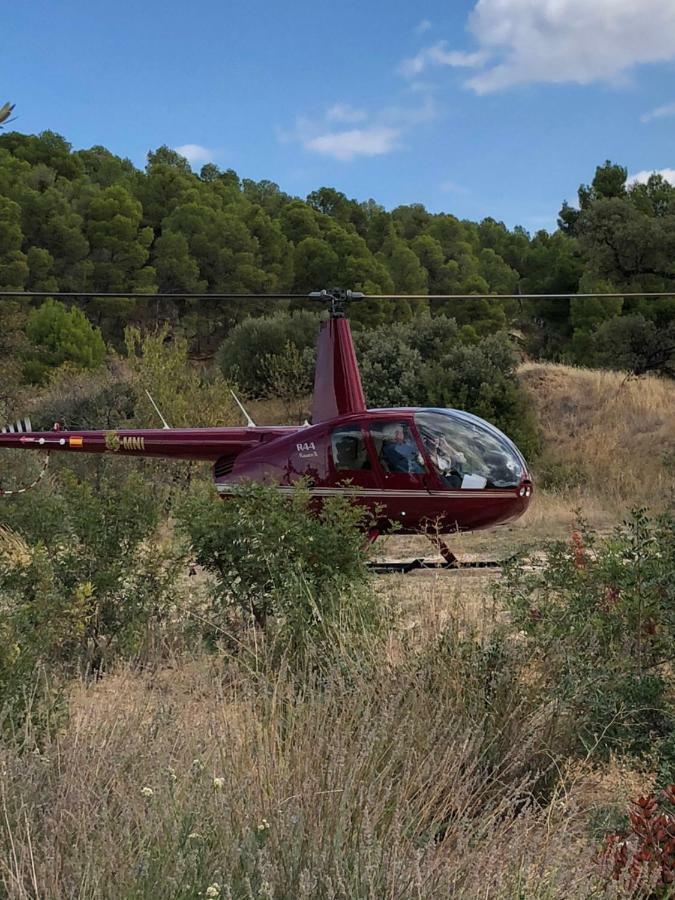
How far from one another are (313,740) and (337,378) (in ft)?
25.5

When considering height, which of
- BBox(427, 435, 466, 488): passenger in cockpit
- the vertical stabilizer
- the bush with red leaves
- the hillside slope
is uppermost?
the vertical stabilizer

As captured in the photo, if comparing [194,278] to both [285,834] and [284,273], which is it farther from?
[285,834]

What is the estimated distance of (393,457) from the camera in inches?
400

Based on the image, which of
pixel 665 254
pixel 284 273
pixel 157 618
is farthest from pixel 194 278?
pixel 157 618

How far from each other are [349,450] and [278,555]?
4417 millimetres

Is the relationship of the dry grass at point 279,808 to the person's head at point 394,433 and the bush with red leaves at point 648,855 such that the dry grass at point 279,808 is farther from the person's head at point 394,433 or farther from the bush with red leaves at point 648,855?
the person's head at point 394,433

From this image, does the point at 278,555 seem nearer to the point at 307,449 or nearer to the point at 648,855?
the point at 648,855

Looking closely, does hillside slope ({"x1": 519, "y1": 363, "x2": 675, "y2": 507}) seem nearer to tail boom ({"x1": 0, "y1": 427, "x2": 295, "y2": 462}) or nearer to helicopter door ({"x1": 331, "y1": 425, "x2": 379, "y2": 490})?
helicopter door ({"x1": 331, "y1": 425, "x2": 379, "y2": 490})

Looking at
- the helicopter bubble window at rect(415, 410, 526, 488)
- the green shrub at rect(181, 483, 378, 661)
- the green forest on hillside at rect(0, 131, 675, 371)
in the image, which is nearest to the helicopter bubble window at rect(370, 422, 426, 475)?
the helicopter bubble window at rect(415, 410, 526, 488)

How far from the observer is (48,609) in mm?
5332

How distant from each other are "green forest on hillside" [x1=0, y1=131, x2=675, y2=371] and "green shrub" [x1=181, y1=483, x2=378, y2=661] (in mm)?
27559

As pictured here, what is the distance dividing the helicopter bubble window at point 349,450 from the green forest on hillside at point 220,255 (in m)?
23.8

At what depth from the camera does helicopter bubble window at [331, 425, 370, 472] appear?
33.7 ft

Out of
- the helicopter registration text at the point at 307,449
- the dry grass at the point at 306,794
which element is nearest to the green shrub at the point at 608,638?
the dry grass at the point at 306,794
